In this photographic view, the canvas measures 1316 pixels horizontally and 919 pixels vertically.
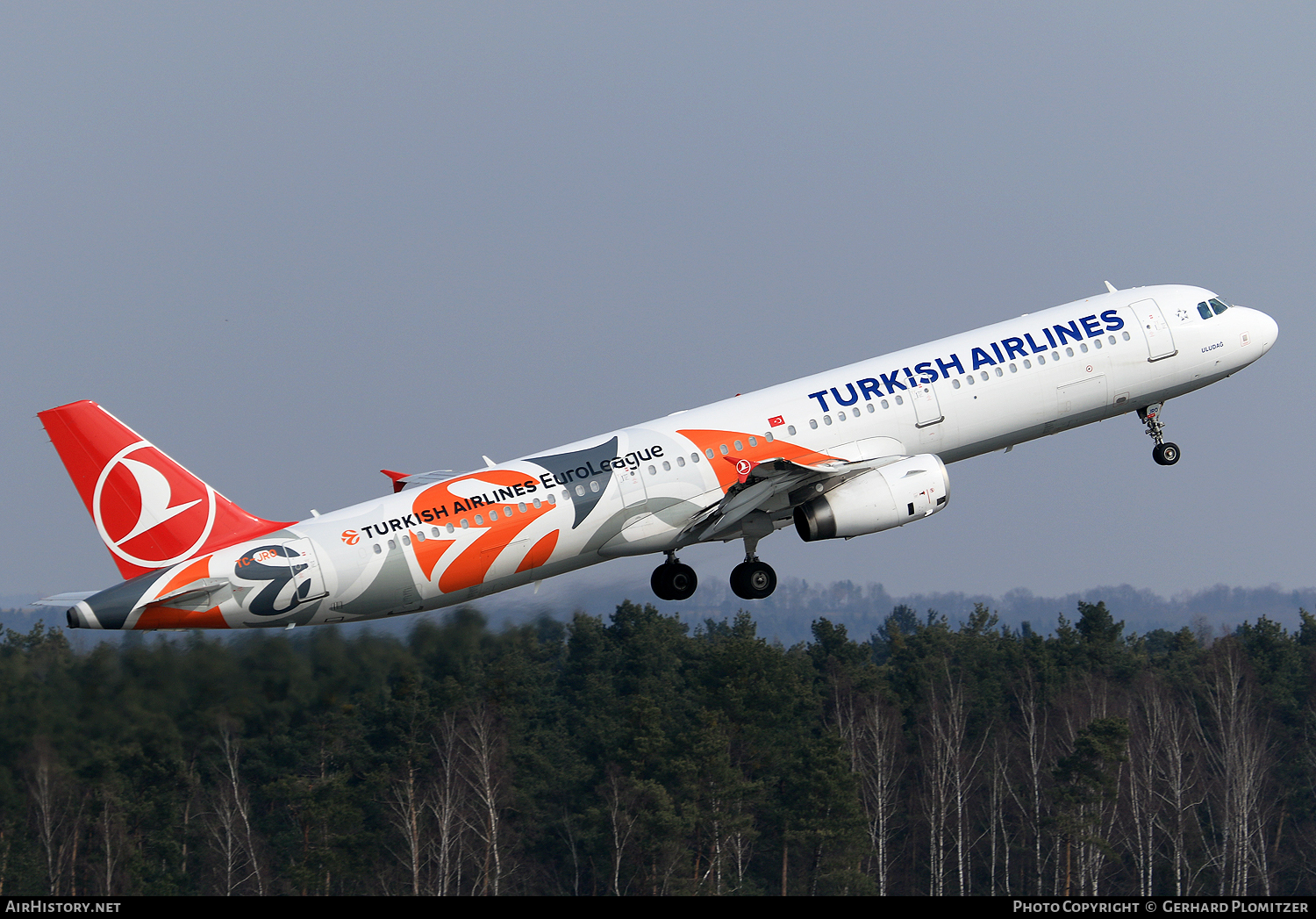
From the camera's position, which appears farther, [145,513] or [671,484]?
[671,484]

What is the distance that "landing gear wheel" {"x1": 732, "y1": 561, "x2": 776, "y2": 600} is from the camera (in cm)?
3784

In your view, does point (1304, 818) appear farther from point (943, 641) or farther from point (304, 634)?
point (304, 634)

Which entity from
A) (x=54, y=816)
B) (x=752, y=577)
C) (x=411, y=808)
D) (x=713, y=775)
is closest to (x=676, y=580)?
(x=752, y=577)

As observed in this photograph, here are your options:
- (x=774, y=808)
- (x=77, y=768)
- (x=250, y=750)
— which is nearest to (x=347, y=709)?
(x=250, y=750)

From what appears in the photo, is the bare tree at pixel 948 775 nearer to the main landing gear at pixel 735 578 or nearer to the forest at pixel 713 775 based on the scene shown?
the forest at pixel 713 775

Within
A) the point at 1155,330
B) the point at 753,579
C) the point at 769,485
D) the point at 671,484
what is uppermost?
the point at 1155,330

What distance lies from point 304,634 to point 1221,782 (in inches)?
2614

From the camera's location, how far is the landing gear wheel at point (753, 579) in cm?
3784

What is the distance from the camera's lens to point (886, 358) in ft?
123

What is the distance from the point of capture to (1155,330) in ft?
129

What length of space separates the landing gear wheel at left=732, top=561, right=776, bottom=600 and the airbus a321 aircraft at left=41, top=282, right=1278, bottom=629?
44 mm

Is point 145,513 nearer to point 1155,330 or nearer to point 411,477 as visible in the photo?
point 411,477

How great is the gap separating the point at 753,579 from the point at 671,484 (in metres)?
4.32

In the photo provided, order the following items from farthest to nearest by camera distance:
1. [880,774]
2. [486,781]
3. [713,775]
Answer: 1. [880,774]
2. [713,775]
3. [486,781]
